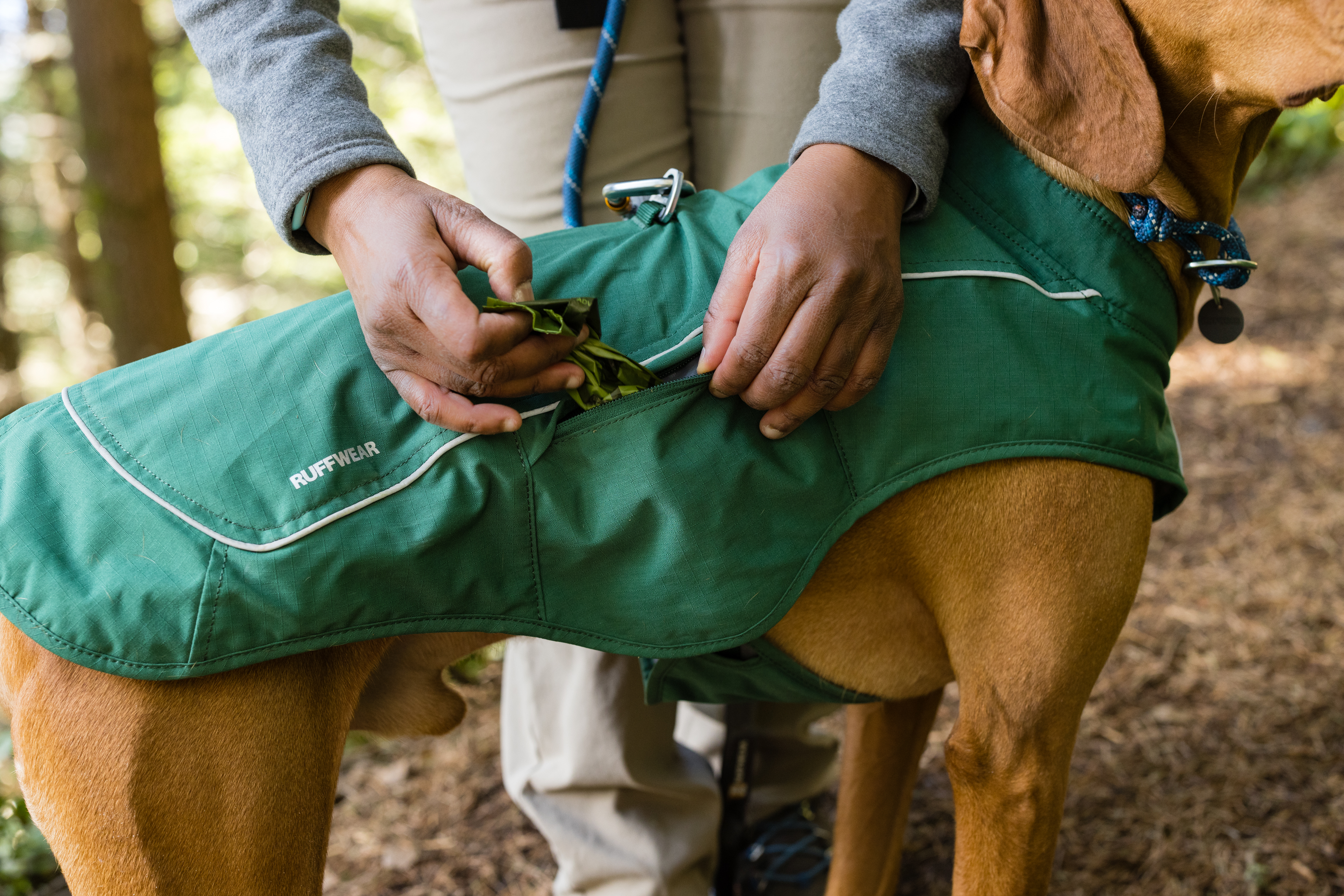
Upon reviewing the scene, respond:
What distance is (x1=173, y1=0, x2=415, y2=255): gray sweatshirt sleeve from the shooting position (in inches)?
43.6

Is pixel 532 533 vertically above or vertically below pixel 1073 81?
below

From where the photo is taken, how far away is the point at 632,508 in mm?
1095

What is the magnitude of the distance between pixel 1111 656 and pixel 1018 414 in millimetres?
2064

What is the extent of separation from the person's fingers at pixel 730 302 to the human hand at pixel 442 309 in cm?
15

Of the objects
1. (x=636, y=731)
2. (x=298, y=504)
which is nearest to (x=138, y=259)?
(x=636, y=731)

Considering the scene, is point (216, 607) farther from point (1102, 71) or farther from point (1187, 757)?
point (1187, 757)

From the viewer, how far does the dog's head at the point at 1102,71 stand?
1.09 meters

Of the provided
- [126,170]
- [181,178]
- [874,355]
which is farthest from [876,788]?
[181,178]

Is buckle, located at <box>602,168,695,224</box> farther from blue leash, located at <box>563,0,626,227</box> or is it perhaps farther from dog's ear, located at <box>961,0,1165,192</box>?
dog's ear, located at <box>961,0,1165,192</box>

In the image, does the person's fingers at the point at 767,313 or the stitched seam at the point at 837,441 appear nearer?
the person's fingers at the point at 767,313

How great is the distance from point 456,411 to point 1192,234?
0.95 m

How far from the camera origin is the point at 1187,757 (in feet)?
7.77

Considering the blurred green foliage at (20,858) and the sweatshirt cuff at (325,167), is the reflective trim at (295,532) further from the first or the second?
the blurred green foliage at (20,858)

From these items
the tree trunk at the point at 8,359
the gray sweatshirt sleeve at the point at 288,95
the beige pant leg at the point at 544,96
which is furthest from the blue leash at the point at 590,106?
the tree trunk at the point at 8,359
